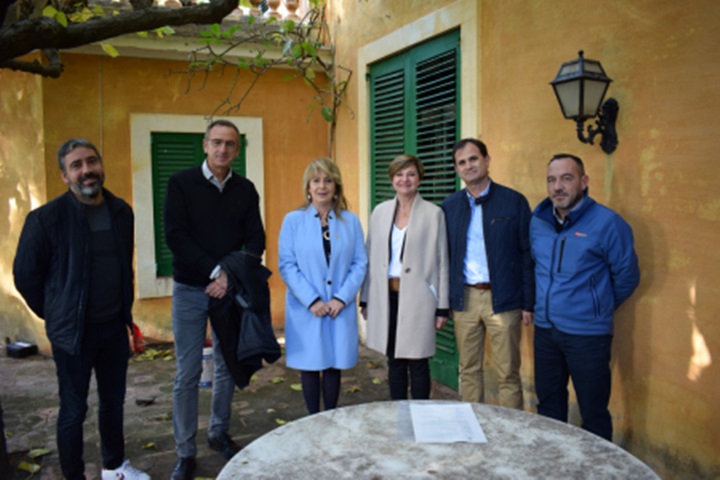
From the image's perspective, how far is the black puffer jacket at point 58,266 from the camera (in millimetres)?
3125

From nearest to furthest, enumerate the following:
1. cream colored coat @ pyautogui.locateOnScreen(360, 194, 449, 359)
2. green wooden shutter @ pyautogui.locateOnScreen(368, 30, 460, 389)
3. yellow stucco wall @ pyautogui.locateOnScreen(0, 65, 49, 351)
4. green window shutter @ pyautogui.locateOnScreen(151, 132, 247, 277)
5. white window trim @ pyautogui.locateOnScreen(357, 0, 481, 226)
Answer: cream colored coat @ pyautogui.locateOnScreen(360, 194, 449, 359) → white window trim @ pyautogui.locateOnScreen(357, 0, 481, 226) → green wooden shutter @ pyautogui.locateOnScreen(368, 30, 460, 389) → yellow stucco wall @ pyautogui.locateOnScreen(0, 65, 49, 351) → green window shutter @ pyautogui.locateOnScreen(151, 132, 247, 277)

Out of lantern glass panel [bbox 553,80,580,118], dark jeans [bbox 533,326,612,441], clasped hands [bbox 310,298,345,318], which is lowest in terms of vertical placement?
dark jeans [bbox 533,326,612,441]

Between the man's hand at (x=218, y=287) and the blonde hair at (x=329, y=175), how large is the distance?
736mm

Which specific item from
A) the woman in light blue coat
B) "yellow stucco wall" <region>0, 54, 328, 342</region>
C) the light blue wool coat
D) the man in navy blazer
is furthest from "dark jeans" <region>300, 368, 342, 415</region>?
"yellow stucco wall" <region>0, 54, 328, 342</region>

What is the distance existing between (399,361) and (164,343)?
4.04 meters

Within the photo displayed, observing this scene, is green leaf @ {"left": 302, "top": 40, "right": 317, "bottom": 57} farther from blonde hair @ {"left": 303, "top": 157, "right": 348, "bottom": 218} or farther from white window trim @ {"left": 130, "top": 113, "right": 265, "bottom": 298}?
blonde hair @ {"left": 303, "top": 157, "right": 348, "bottom": 218}

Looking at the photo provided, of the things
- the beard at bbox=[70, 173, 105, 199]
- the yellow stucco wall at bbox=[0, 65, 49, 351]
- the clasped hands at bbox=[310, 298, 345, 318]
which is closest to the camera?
the beard at bbox=[70, 173, 105, 199]

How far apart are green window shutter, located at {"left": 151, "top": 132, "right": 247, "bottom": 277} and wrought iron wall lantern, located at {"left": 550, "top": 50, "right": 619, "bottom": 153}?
15.7 ft

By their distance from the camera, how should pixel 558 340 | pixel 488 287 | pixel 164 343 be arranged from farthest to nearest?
pixel 164 343
pixel 488 287
pixel 558 340

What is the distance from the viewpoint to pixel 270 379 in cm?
585

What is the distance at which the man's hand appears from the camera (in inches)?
141

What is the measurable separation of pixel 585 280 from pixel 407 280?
3.67 feet

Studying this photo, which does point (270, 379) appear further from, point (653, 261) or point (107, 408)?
point (653, 261)

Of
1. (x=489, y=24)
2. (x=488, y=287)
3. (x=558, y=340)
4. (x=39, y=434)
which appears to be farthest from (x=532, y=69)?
(x=39, y=434)
